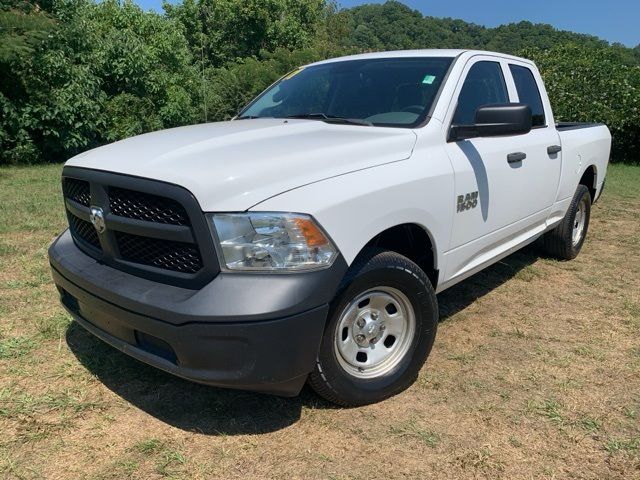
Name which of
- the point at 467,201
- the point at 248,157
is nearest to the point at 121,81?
the point at 467,201

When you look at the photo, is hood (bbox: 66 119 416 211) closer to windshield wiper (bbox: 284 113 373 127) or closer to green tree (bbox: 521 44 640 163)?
windshield wiper (bbox: 284 113 373 127)

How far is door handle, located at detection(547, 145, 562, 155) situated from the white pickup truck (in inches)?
19.7

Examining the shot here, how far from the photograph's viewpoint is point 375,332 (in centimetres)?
281

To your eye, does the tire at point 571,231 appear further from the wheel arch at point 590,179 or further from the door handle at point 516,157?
the door handle at point 516,157

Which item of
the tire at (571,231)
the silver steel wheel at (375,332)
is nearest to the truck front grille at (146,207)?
the silver steel wheel at (375,332)

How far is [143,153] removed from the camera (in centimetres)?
259

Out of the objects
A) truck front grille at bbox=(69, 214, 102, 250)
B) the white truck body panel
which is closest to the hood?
the white truck body panel

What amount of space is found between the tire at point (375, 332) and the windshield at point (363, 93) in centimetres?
95

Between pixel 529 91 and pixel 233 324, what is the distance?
348cm

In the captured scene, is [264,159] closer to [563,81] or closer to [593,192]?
[593,192]

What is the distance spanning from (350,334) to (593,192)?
4130mm

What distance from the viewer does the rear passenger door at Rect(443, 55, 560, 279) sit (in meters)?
3.22

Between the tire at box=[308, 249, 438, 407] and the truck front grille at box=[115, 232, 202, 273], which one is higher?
the truck front grille at box=[115, 232, 202, 273]

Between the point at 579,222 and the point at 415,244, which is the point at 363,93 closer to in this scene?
the point at 415,244
